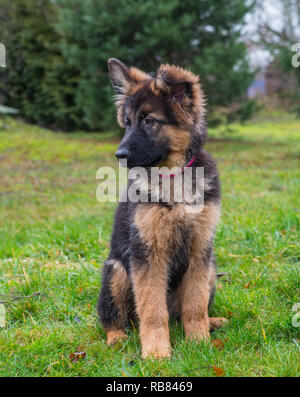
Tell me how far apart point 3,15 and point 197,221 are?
17.9 m

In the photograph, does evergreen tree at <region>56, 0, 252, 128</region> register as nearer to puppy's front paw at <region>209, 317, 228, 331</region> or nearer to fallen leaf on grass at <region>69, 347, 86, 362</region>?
puppy's front paw at <region>209, 317, 228, 331</region>

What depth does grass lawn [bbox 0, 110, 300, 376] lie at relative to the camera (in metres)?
2.77

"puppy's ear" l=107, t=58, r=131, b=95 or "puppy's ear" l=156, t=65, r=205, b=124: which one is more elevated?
"puppy's ear" l=107, t=58, r=131, b=95

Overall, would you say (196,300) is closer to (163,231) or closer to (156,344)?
(156,344)

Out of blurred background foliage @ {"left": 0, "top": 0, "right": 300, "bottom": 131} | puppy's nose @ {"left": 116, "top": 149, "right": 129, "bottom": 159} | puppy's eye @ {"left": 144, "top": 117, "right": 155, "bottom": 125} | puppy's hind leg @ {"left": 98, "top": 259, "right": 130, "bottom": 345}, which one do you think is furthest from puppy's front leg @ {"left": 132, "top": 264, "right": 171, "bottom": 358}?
blurred background foliage @ {"left": 0, "top": 0, "right": 300, "bottom": 131}

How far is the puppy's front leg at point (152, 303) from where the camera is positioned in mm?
2965

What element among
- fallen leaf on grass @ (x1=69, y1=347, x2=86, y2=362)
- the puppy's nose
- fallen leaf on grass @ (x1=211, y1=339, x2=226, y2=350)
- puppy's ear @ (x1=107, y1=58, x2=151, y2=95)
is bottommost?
fallen leaf on grass @ (x1=69, y1=347, x2=86, y2=362)

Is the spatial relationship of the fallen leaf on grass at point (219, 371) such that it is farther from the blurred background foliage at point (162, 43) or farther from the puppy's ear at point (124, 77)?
the blurred background foliage at point (162, 43)

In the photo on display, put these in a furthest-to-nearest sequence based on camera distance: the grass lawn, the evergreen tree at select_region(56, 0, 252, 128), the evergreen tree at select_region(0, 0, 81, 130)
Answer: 1. the evergreen tree at select_region(0, 0, 81, 130)
2. the evergreen tree at select_region(56, 0, 252, 128)
3. the grass lawn

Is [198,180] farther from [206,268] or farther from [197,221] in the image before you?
[206,268]

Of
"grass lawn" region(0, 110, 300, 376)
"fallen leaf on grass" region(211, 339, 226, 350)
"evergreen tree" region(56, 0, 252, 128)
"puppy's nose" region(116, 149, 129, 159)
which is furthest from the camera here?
"evergreen tree" region(56, 0, 252, 128)

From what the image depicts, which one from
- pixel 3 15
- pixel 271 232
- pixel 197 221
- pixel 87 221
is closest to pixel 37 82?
pixel 3 15

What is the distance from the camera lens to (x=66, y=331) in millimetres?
3285
